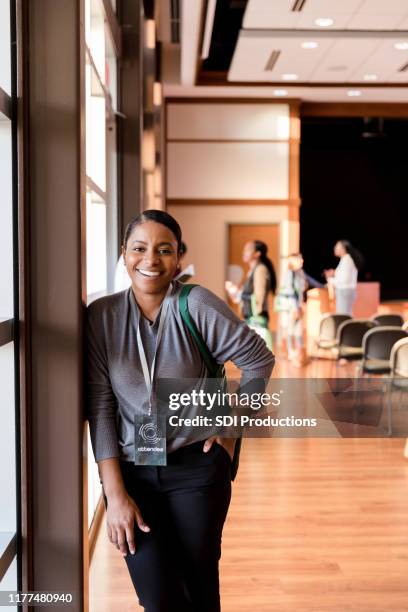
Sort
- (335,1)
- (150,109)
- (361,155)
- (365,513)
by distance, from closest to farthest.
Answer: (365,513), (150,109), (335,1), (361,155)

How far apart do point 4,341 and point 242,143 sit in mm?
Result: 12534

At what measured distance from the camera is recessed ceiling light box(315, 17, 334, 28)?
908cm

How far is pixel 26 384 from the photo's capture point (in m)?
2.07

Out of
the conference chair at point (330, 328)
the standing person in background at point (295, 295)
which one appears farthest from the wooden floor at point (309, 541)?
the standing person in background at point (295, 295)

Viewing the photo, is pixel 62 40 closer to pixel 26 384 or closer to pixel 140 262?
pixel 140 262

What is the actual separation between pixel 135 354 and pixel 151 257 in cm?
25

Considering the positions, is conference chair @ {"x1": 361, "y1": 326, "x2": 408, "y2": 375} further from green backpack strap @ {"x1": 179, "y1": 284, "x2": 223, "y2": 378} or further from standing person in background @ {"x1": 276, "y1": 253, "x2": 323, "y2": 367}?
green backpack strap @ {"x1": 179, "y1": 284, "x2": 223, "y2": 378}

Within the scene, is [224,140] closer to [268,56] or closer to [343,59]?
[268,56]

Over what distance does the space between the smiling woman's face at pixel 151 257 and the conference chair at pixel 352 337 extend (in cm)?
613

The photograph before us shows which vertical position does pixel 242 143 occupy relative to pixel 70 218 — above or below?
above

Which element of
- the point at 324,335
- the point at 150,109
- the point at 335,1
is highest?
Result: the point at 335,1

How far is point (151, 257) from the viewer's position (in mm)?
1946

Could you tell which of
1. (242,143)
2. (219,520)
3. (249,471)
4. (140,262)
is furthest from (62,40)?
(242,143)

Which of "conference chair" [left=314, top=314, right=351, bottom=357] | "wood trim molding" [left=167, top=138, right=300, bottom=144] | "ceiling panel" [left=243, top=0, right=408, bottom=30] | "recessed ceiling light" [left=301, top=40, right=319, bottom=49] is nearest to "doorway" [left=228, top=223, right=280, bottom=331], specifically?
"wood trim molding" [left=167, top=138, right=300, bottom=144]
